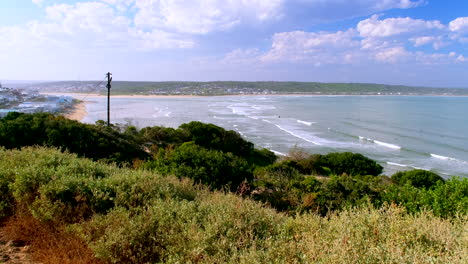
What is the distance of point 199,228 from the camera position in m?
3.79

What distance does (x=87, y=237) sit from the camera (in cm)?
400

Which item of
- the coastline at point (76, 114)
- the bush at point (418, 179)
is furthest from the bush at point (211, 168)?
the coastline at point (76, 114)

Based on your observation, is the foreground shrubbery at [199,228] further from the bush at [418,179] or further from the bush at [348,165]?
the bush at [348,165]

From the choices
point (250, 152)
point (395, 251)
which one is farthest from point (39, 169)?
point (250, 152)

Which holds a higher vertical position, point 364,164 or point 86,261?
point 86,261

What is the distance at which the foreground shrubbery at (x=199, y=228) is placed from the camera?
3287mm

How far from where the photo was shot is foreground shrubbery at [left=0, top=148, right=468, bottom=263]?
3.29 m

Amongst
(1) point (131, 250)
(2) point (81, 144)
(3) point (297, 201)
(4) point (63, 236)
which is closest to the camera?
(1) point (131, 250)

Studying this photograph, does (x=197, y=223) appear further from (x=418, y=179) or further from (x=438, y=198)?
(x=418, y=179)

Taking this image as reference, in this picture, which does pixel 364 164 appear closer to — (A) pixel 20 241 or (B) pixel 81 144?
(B) pixel 81 144

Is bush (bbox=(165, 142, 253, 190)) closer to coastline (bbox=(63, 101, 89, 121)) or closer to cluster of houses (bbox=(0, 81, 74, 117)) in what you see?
coastline (bbox=(63, 101, 89, 121))

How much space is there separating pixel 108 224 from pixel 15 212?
1.97 meters

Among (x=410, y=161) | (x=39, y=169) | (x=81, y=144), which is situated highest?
(x=39, y=169)

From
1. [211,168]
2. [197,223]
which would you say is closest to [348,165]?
[211,168]
